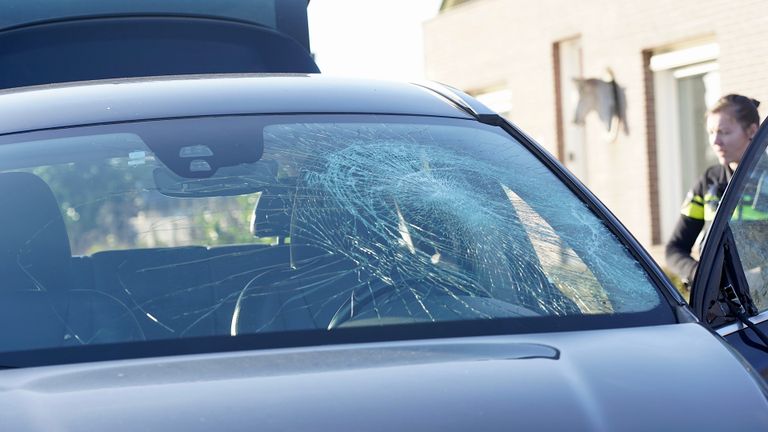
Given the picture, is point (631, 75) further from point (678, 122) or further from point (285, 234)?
point (285, 234)

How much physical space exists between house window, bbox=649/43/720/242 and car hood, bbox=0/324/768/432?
1061 centimetres

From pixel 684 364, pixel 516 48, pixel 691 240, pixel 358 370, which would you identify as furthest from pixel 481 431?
pixel 516 48

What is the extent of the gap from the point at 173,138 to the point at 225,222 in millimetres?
202

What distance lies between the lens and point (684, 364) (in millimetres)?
1985

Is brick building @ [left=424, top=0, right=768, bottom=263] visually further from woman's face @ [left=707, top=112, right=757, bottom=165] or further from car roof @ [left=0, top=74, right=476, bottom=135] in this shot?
car roof @ [left=0, top=74, right=476, bottom=135]

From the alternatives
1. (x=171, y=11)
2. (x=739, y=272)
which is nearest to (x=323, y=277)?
(x=739, y=272)

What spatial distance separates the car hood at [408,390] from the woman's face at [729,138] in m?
2.93

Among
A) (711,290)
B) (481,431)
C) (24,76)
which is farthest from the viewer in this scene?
(24,76)

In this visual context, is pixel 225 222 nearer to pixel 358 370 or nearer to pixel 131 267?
pixel 131 267

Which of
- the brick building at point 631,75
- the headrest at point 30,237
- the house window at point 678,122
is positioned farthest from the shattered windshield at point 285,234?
the house window at point 678,122

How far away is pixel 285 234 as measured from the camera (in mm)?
2371

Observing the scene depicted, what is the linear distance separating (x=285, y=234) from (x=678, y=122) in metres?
11.0

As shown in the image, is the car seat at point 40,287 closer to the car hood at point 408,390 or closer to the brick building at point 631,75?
the car hood at point 408,390

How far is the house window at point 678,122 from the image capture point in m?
12.3
